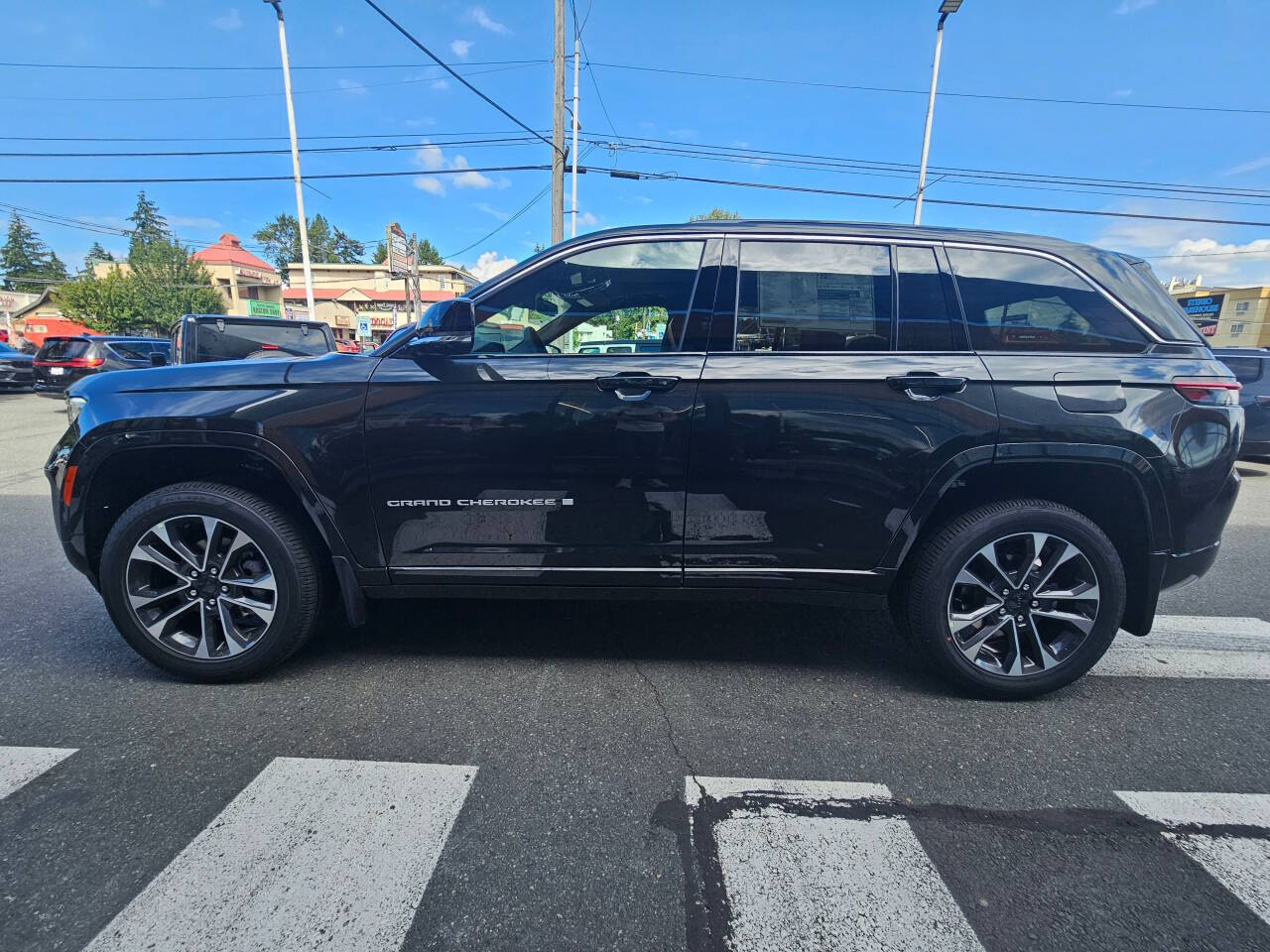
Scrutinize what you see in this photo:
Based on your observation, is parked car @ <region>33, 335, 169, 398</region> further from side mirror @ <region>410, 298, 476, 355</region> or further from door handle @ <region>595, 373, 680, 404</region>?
door handle @ <region>595, 373, 680, 404</region>

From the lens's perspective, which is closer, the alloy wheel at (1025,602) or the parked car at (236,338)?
the alloy wheel at (1025,602)

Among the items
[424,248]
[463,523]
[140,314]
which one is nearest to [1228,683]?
[463,523]

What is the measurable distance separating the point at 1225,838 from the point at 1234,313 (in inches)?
2663

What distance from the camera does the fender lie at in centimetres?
254

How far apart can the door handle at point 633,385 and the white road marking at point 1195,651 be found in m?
2.58

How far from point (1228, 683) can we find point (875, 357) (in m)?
2.36

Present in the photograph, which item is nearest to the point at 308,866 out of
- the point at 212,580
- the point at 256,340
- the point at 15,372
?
the point at 212,580

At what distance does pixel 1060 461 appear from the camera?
2568 mm

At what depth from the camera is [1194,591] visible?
13.9ft

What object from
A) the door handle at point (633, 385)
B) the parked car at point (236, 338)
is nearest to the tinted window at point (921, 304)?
the door handle at point (633, 385)

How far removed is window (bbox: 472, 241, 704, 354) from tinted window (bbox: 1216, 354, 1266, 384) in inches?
372

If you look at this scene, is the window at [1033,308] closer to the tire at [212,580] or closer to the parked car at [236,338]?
the tire at [212,580]

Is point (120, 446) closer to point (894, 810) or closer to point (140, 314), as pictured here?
point (894, 810)

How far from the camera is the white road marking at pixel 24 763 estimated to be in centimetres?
→ 210
